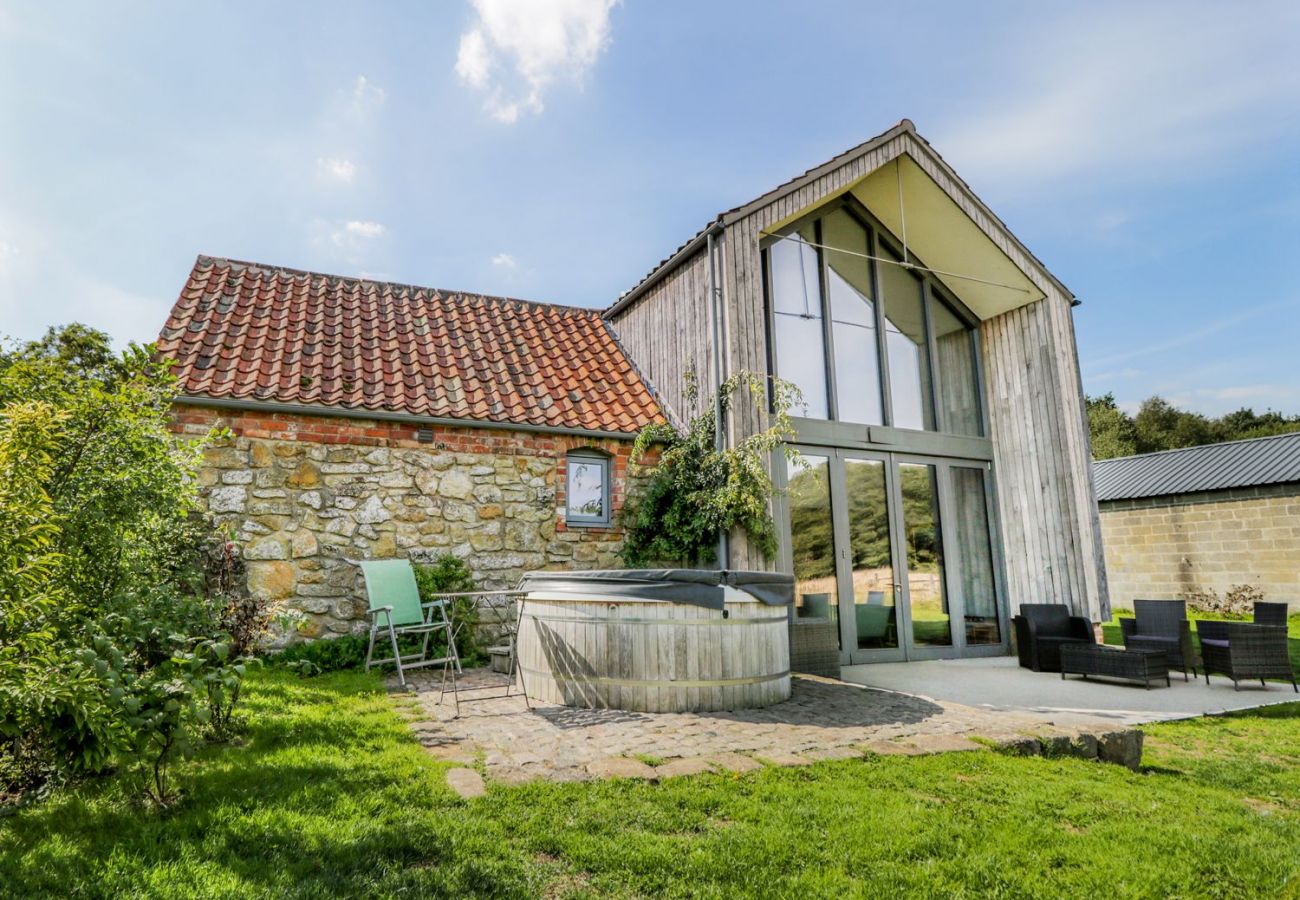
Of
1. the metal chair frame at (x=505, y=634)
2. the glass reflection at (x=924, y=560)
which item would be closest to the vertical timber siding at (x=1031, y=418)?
the glass reflection at (x=924, y=560)

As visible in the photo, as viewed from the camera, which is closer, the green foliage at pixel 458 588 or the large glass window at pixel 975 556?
the green foliage at pixel 458 588

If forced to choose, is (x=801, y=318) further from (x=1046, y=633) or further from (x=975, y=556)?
(x=1046, y=633)

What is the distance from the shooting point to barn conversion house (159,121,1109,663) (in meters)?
7.57

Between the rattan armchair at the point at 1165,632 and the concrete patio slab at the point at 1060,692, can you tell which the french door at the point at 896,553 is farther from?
the rattan armchair at the point at 1165,632

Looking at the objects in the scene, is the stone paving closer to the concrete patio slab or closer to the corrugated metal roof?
the concrete patio slab

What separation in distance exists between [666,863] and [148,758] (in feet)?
7.63

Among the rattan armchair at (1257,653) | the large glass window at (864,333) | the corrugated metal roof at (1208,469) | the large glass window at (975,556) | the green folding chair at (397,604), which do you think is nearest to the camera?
the green folding chair at (397,604)

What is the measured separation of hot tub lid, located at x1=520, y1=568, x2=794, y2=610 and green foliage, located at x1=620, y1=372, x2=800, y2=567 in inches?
85.1

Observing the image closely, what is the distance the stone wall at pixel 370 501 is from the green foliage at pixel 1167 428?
3509cm

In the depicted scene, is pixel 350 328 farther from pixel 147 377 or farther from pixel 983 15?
pixel 983 15

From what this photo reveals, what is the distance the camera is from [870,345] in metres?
9.97

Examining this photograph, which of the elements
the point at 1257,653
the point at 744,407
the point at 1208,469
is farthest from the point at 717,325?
the point at 1208,469

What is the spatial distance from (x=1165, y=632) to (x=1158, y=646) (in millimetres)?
218

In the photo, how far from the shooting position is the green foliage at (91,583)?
267 centimetres
